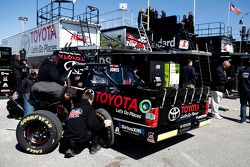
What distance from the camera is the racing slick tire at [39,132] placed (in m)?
4.60

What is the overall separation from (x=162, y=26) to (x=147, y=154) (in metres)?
13.7

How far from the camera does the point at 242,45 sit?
2278 cm

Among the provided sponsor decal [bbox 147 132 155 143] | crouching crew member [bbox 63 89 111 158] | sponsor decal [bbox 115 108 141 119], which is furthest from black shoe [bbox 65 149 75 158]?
sponsor decal [bbox 147 132 155 143]

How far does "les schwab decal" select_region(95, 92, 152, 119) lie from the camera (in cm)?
438

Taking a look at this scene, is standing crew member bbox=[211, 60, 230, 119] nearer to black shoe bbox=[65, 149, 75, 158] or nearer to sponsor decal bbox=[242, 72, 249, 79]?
sponsor decal bbox=[242, 72, 249, 79]

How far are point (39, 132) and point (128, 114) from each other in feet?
5.61

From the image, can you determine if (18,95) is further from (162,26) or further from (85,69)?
(162,26)

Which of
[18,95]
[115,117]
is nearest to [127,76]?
[115,117]

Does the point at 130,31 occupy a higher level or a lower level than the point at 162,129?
higher

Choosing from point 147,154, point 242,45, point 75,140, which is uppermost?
point 242,45

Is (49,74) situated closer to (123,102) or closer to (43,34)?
(123,102)

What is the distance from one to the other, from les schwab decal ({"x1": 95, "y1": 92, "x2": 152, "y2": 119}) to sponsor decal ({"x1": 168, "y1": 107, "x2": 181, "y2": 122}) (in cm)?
54

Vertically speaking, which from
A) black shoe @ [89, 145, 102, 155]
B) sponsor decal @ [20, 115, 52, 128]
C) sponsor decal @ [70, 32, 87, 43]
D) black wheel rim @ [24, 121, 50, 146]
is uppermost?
sponsor decal @ [70, 32, 87, 43]

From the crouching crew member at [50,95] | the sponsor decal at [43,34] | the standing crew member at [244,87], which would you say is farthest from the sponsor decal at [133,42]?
the crouching crew member at [50,95]
